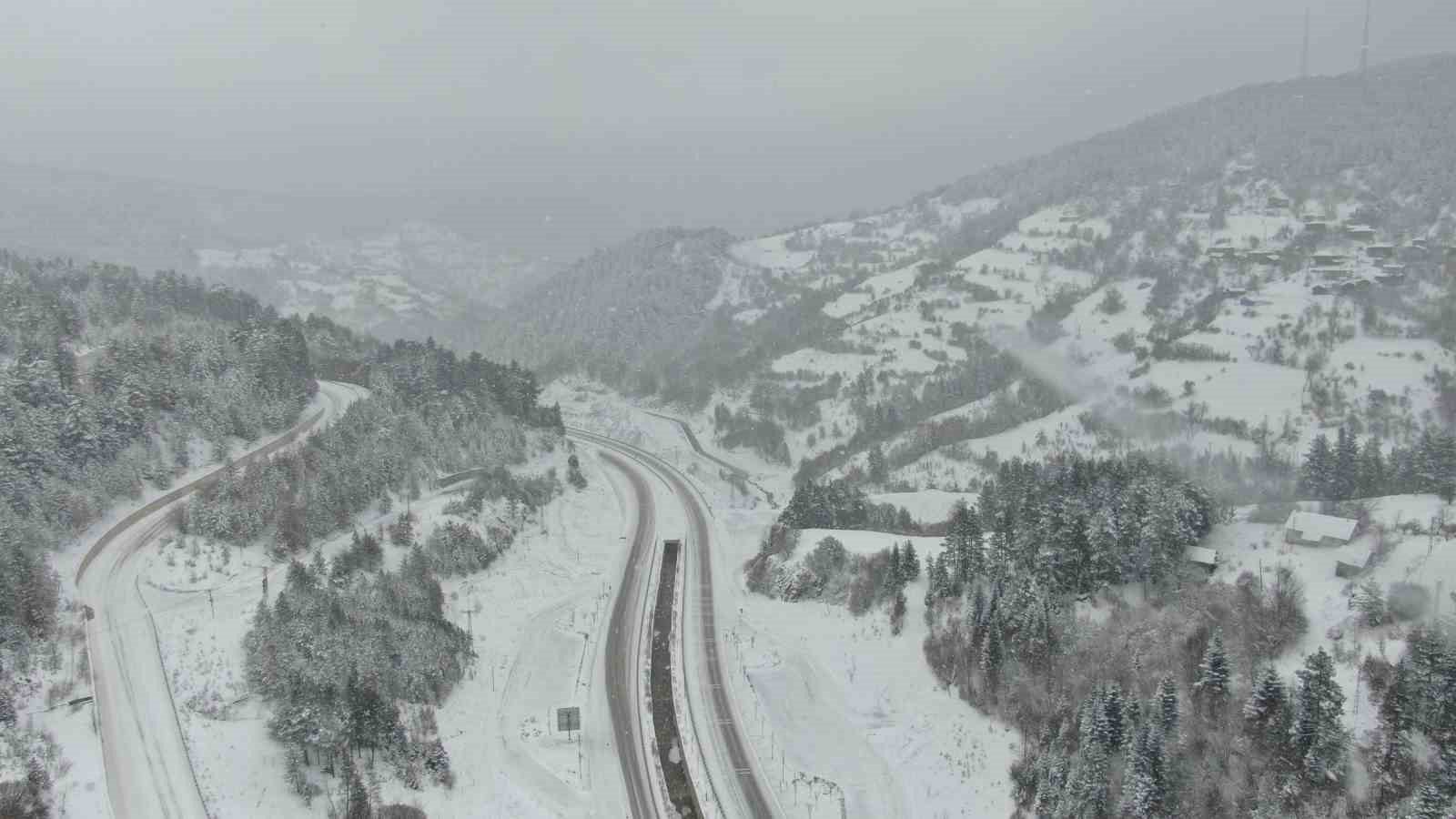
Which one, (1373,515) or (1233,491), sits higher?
(1373,515)

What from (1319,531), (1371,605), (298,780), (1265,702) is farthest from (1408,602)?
(298,780)

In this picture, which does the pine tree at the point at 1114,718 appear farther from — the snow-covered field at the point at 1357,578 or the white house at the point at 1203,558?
the white house at the point at 1203,558

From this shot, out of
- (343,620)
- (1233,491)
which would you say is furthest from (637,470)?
(1233,491)

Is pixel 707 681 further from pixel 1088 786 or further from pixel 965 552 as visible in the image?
pixel 1088 786

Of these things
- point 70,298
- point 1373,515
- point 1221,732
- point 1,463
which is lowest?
point 1221,732

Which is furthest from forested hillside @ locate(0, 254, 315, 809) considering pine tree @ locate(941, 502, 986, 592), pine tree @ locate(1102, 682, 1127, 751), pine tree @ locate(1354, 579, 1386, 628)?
pine tree @ locate(1354, 579, 1386, 628)

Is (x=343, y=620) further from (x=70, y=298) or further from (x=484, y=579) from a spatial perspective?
(x=70, y=298)
